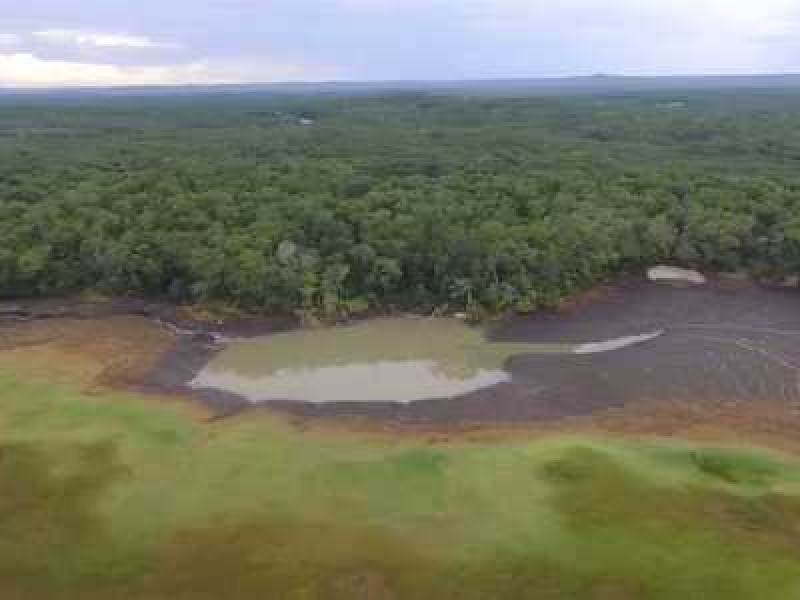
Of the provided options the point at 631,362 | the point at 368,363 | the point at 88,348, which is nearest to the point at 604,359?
the point at 631,362

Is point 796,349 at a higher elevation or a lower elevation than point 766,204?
lower

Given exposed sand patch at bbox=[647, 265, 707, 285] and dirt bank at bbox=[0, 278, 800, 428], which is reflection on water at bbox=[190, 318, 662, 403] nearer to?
dirt bank at bbox=[0, 278, 800, 428]

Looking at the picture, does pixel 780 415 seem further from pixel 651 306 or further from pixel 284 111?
pixel 284 111

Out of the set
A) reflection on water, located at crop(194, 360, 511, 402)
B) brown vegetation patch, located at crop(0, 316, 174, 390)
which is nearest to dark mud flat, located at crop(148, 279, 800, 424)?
reflection on water, located at crop(194, 360, 511, 402)

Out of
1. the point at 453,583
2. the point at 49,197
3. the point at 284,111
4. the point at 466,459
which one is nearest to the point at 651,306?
the point at 466,459

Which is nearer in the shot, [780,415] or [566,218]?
[780,415]

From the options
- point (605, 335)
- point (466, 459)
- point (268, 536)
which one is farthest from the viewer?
point (605, 335)

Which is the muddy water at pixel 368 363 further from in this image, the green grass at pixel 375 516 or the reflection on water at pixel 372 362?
the green grass at pixel 375 516

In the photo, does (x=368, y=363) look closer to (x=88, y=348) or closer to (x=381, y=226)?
(x=381, y=226)
